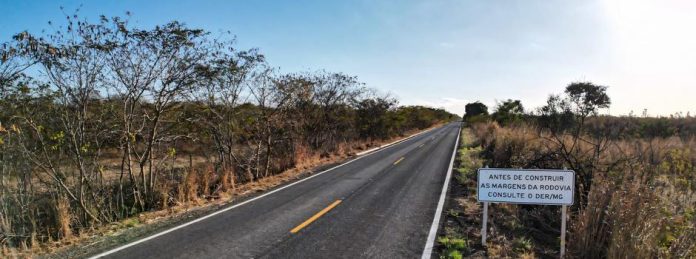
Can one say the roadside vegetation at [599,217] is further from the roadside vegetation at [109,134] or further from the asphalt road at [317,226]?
the roadside vegetation at [109,134]

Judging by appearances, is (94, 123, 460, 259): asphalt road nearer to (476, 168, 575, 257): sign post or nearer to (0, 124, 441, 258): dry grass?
(0, 124, 441, 258): dry grass

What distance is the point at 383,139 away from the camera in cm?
3566

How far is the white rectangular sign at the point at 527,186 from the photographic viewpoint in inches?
243

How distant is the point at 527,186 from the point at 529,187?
0.11 feet

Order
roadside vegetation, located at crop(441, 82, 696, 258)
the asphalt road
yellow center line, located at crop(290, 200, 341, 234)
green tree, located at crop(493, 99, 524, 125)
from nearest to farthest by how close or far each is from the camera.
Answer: roadside vegetation, located at crop(441, 82, 696, 258)
the asphalt road
yellow center line, located at crop(290, 200, 341, 234)
green tree, located at crop(493, 99, 524, 125)

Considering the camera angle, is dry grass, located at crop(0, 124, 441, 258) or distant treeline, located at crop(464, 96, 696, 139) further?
distant treeline, located at crop(464, 96, 696, 139)

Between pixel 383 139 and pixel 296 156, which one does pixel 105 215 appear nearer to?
pixel 296 156

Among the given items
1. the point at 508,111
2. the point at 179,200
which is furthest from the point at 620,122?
the point at 179,200

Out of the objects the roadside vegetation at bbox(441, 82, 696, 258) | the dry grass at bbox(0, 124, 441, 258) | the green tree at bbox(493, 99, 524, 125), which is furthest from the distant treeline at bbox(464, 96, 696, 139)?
the dry grass at bbox(0, 124, 441, 258)

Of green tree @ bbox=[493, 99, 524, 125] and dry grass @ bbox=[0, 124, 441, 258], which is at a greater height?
green tree @ bbox=[493, 99, 524, 125]

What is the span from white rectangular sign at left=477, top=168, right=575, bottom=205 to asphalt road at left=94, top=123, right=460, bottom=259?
1.49m

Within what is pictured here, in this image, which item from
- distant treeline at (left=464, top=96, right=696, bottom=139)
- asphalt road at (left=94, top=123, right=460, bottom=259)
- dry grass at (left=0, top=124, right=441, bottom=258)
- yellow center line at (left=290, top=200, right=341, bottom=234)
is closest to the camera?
asphalt road at (left=94, top=123, right=460, bottom=259)

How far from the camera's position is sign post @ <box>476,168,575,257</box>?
6.16 metres

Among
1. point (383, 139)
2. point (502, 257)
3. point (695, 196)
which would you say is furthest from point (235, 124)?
point (383, 139)
